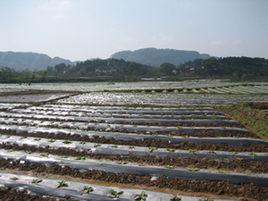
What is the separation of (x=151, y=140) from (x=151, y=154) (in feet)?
5.83

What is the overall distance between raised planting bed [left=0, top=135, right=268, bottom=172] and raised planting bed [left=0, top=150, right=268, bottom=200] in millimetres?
671

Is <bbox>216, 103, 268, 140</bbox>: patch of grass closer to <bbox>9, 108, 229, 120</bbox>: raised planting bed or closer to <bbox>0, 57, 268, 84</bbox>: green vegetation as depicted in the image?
<bbox>9, 108, 229, 120</bbox>: raised planting bed

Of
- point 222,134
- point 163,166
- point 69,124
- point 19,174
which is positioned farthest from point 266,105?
point 19,174

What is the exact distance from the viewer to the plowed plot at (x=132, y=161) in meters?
6.76

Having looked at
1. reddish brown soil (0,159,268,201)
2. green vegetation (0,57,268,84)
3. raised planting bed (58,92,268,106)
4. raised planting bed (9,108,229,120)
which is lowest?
reddish brown soil (0,159,268,201)

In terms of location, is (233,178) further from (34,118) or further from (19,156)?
(34,118)

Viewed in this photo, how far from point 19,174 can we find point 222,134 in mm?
6645

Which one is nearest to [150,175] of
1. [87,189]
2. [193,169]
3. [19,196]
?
[193,169]

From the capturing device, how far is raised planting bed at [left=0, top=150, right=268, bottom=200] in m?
6.84

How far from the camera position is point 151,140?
11.0 meters

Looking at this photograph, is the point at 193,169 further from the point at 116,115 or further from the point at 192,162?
the point at 116,115

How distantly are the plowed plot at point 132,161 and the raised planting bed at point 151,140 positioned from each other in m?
0.03

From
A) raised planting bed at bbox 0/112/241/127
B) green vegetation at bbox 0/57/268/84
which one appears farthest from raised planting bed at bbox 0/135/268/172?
green vegetation at bbox 0/57/268/84

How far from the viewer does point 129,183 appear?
7.41m
